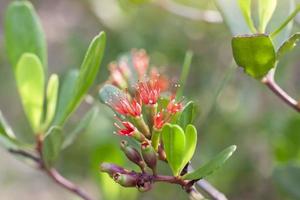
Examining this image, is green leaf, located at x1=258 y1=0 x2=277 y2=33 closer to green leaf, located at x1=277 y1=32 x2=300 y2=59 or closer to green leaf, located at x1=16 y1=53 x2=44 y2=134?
green leaf, located at x1=277 y1=32 x2=300 y2=59

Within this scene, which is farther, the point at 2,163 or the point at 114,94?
the point at 2,163

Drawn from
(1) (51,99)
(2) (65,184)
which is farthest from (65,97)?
(2) (65,184)

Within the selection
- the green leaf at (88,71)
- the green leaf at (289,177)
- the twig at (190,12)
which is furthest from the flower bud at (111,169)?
the twig at (190,12)

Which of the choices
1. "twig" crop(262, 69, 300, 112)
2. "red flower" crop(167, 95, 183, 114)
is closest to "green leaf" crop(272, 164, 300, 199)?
"twig" crop(262, 69, 300, 112)

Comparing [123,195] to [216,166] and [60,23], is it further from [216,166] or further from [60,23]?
[60,23]

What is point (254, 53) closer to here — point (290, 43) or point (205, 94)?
point (290, 43)

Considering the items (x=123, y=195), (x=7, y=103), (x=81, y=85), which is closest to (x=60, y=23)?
(x=7, y=103)
